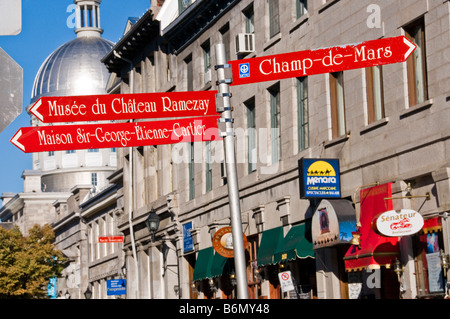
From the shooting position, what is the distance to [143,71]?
4531cm

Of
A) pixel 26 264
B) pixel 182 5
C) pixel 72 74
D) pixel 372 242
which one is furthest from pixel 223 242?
pixel 72 74

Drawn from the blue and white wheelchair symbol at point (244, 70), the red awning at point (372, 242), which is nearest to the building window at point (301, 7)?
the red awning at point (372, 242)

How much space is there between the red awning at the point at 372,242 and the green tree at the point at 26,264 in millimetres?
37585

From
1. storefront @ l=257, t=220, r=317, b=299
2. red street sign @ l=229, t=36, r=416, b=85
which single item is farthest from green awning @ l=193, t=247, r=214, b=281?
red street sign @ l=229, t=36, r=416, b=85

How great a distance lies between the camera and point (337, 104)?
1016 inches

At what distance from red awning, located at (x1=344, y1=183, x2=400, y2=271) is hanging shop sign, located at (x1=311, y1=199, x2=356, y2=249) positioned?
342 millimetres

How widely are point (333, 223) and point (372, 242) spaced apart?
1770 mm

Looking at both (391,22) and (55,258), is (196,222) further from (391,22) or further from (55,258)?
(55,258)

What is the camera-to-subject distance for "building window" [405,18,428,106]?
21.5 meters

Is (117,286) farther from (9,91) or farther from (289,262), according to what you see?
(9,91)

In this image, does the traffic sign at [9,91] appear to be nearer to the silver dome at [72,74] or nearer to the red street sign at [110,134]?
the red street sign at [110,134]

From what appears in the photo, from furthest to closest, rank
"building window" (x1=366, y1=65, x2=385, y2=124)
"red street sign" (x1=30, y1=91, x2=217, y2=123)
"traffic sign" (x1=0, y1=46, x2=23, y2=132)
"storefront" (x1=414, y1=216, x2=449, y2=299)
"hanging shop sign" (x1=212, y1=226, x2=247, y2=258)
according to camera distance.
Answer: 1. "hanging shop sign" (x1=212, y1=226, x2=247, y2=258)
2. "building window" (x1=366, y1=65, x2=385, y2=124)
3. "storefront" (x1=414, y1=216, x2=449, y2=299)
4. "red street sign" (x1=30, y1=91, x2=217, y2=123)
5. "traffic sign" (x1=0, y1=46, x2=23, y2=132)

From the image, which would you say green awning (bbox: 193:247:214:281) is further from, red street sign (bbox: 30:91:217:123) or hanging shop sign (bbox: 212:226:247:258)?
red street sign (bbox: 30:91:217:123)

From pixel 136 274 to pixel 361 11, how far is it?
24.5 meters
